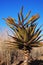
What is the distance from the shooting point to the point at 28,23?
14.7 meters

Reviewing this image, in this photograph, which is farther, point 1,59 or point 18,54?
point 18,54

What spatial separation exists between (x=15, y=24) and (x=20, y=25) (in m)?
0.43

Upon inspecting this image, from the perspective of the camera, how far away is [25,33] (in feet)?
48.4

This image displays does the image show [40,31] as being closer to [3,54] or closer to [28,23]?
[28,23]

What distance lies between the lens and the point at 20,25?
1476 cm

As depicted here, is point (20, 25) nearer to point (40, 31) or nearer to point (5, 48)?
point (40, 31)

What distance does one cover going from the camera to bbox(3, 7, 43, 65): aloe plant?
14.6 meters

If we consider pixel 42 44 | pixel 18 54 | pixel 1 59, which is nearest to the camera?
pixel 42 44

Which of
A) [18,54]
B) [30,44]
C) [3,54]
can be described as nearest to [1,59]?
[3,54]

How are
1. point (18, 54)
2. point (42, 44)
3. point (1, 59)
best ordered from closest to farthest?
point (42, 44) < point (1, 59) < point (18, 54)

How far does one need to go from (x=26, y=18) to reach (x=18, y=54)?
38.7 ft

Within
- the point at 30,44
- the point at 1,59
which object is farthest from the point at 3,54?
the point at 30,44

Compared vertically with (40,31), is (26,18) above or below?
above

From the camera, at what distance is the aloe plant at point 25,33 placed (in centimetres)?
1456
